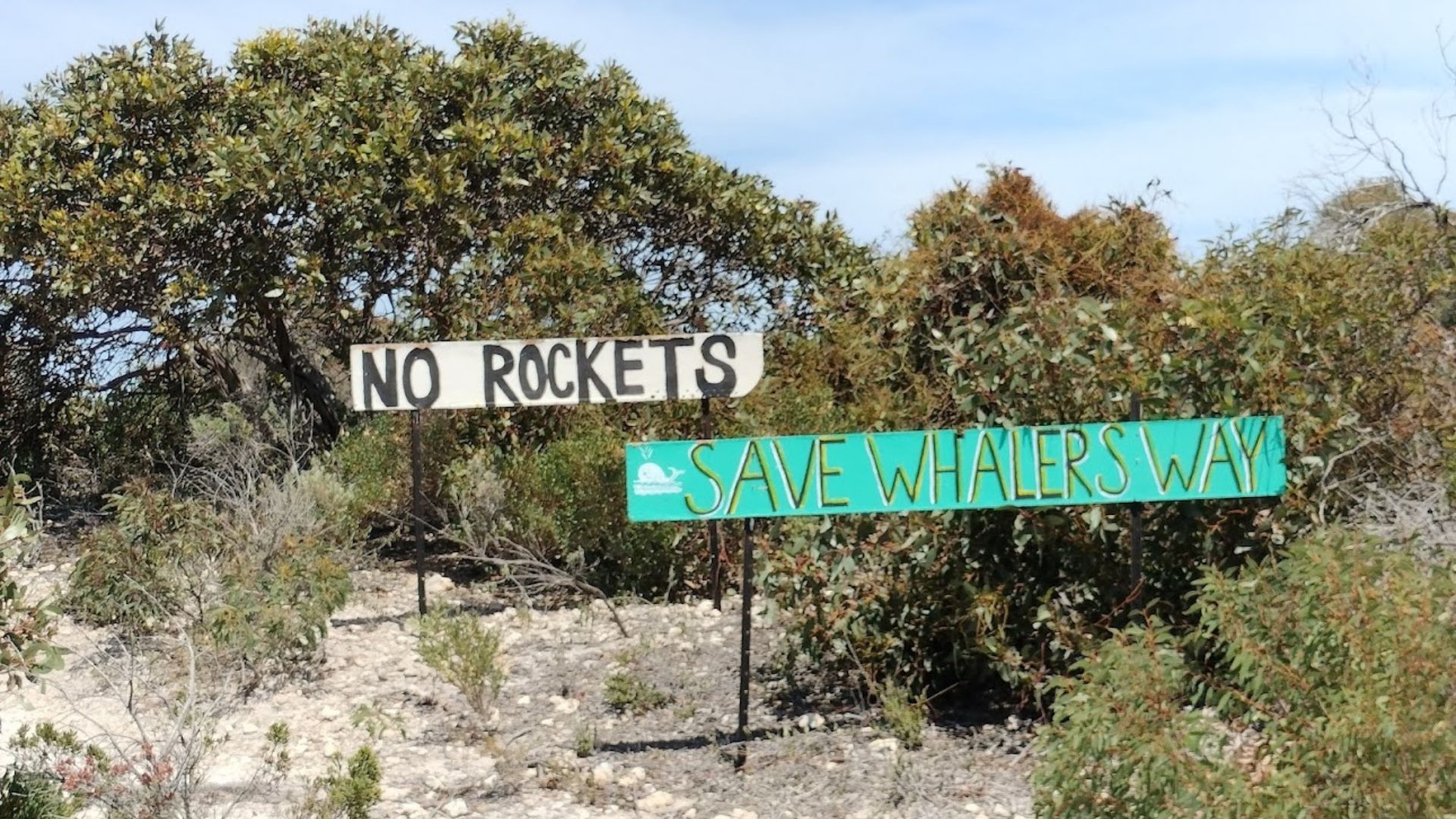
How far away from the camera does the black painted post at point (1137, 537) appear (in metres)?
5.93

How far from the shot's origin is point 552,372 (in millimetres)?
7676

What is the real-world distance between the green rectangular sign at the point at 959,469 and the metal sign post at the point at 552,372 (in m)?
1.21

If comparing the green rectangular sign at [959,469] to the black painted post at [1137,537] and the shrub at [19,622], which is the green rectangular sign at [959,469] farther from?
the shrub at [19,622]

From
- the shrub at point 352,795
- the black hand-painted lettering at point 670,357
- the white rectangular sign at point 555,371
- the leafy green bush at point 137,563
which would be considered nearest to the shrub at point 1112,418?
the white rectangular sign at point 555,371

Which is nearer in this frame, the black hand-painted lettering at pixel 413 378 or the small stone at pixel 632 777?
the small stone at pixel 632 777

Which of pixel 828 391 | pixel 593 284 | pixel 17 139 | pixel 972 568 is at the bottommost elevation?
pixel 972 568

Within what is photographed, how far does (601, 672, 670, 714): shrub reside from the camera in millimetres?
6695

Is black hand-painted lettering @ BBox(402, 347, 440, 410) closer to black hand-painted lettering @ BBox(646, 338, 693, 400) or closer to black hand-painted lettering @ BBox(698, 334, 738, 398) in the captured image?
black hand-painted lettering @ BBox(646, 338, 693, 400)

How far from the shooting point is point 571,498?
9359 mm

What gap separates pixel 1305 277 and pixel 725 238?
649 cm

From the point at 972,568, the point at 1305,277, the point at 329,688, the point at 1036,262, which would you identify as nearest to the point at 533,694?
the point at 329,688

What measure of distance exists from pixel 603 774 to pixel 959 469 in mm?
1813

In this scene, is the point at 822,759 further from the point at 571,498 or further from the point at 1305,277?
the point at 571,498

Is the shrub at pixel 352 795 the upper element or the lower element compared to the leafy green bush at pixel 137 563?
lower
